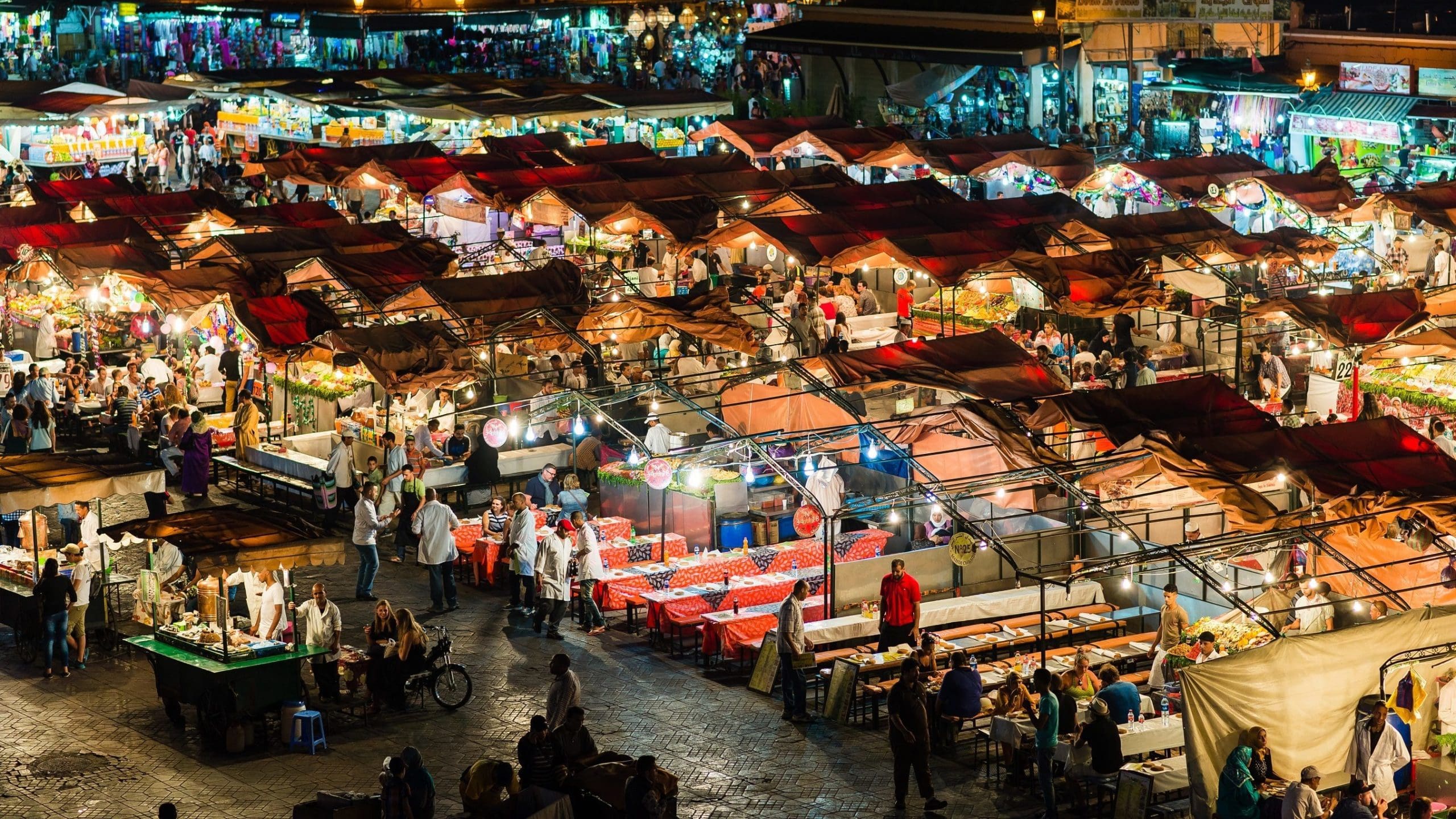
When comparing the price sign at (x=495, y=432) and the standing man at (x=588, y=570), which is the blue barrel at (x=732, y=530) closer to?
the standing man at (x=588, y=570)

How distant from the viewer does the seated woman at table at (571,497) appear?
22312 mm

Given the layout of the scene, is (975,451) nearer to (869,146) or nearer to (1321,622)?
(1321,622)

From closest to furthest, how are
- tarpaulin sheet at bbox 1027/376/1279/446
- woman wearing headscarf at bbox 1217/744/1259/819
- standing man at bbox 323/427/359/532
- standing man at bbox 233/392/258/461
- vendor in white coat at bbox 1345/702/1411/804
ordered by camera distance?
1. woman wearing headscarf at bbox 1217/744/1259/819
2. vendor in white coat at bbox 1345/702/1411/804
3. tarpaulin sheet at bbox 1027/376/1279/446
4. standing man at bbox 323/427/359/532
5. standing man at bbox 233/392/258/461

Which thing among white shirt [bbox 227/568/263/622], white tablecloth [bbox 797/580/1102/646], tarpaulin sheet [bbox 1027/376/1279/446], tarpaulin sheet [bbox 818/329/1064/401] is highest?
tarpaulin sheet [bbox 1027/376/1279/446]

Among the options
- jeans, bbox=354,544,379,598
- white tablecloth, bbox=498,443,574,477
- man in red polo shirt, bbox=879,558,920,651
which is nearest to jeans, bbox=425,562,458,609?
jeans, bbox=354,544,379,598

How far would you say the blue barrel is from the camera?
21.8 m

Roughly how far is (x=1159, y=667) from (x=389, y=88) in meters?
33.3

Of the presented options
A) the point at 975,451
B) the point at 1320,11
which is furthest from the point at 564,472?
the point at 1320,11

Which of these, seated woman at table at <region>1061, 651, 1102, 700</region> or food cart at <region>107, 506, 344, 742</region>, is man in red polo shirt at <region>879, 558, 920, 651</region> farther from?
food cart at <region>107, 506, 344, 742</region>

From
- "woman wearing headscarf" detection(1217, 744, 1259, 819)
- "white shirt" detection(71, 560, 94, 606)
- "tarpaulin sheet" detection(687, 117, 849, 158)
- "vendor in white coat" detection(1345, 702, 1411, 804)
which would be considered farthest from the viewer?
"tarpaulin sheet" detection(687, 117, 849, 158)

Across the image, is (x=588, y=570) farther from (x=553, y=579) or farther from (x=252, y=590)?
(x=252, y=590)

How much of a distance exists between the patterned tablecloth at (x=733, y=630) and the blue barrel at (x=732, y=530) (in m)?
2.71

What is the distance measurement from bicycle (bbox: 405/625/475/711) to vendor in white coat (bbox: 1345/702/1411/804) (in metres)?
7.37

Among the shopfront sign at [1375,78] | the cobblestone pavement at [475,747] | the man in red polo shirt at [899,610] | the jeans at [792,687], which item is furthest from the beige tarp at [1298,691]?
the shopfront sign at [1375,78]
